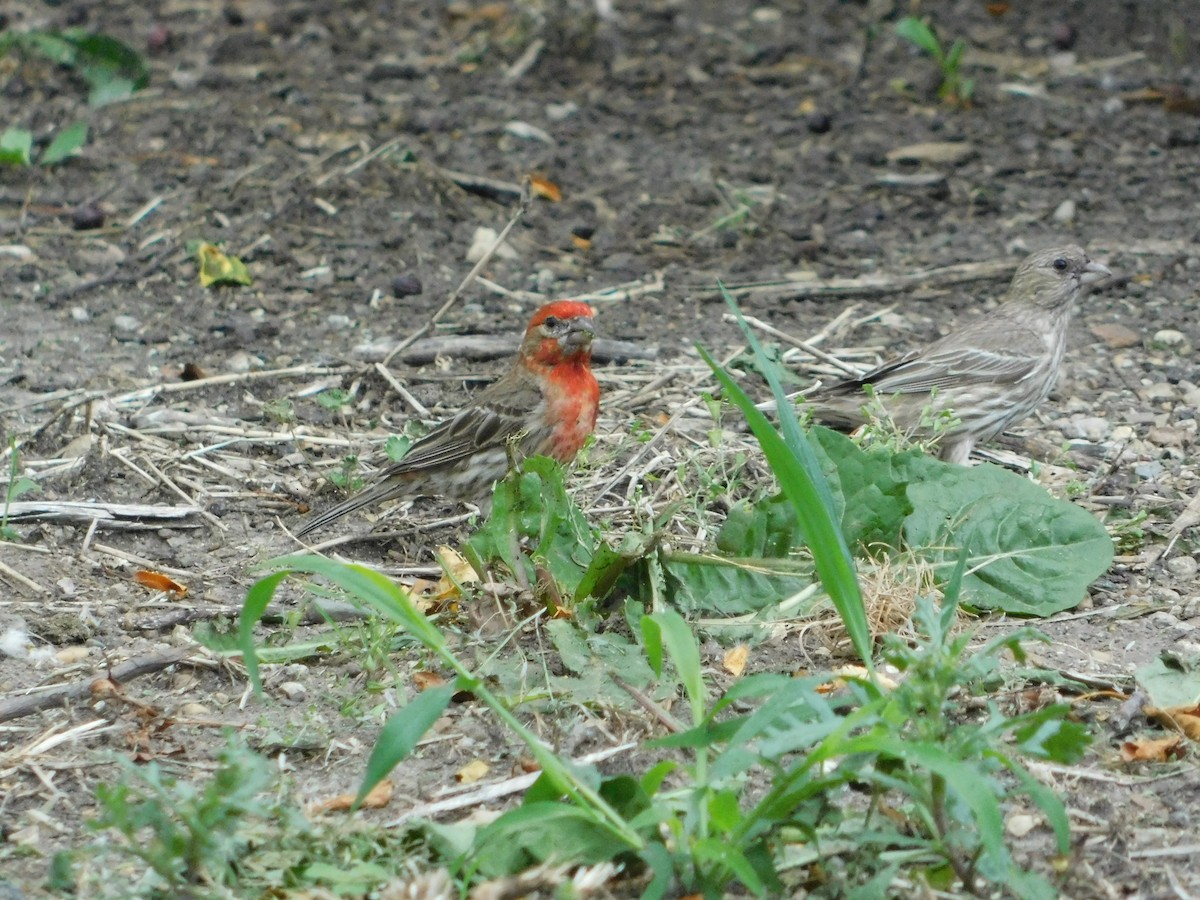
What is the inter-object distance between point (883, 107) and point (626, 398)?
4.23 m

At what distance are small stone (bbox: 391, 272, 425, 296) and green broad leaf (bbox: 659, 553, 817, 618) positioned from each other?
357 centimetres

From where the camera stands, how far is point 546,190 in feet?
30.3

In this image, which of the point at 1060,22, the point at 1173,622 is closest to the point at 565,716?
the point at 1173,622

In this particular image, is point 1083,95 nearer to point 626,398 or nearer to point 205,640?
point 626,398

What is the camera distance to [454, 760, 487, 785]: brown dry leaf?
3996 mm

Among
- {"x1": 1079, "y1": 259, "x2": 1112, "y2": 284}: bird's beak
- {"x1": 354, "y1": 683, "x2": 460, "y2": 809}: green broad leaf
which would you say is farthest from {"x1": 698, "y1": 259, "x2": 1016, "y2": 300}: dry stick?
{"x1": 354, "y1": 683, "x2": 460, "y2": 809}: green broad leaf

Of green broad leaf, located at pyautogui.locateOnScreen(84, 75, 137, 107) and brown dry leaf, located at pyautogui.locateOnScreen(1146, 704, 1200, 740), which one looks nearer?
brown dry leaf, located at pyautogui.locateOnScreen(1146, 704, 1200, 740)

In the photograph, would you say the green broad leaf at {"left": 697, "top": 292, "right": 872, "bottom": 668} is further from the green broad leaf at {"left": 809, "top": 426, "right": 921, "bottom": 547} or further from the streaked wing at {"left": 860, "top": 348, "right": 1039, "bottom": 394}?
the streaked wing at {"left": 860, "top": 348, "right": 1039, "bottom": 394}

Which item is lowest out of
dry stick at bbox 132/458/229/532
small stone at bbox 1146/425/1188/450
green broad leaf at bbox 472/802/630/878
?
Result: small stone at bbox 1146/425/1188/450

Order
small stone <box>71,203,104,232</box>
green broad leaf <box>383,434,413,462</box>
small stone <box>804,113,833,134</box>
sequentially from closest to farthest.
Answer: green broad leaf <box>383,434,413,462</box>
small stone <box>71,203,104,232</box>
small stone <box>804,113,833,134</box>

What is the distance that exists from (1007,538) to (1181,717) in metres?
1.06

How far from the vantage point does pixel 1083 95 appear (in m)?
10.5

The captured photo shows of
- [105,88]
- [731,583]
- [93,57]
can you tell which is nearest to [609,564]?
[731,583]

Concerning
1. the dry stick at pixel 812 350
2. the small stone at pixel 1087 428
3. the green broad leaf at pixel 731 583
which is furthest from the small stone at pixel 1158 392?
the green broad leaf at pixel 731 583
